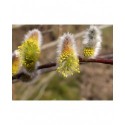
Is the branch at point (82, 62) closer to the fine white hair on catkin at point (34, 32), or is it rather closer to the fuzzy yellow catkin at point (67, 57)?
the fuzzy yellow catkin at point (67, 57)

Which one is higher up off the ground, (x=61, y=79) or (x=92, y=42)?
(x=92, y=42)

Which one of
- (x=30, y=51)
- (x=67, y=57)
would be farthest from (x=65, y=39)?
(x=30, y=51)

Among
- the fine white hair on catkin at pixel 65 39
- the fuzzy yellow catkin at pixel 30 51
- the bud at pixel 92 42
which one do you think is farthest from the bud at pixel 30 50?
the bud at pixel 92 42

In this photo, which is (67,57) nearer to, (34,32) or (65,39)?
(65,39)

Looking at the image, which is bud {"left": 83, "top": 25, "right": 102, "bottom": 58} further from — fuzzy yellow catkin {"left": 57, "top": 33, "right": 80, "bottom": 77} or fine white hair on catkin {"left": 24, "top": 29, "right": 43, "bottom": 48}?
fine white hair on catkin {"left": 24, "top": 29, "right": 43, "bottom": 48}
